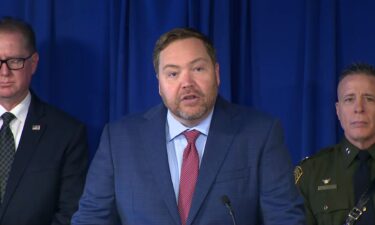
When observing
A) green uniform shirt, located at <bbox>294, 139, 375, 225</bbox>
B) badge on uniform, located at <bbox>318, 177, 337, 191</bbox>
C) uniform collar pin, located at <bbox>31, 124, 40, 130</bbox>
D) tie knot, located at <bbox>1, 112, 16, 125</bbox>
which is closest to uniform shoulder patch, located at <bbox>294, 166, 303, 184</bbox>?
green uniform shirt, located at <bbox>294, 139, 375, 225</bbox>

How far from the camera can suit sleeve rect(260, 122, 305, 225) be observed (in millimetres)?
1969

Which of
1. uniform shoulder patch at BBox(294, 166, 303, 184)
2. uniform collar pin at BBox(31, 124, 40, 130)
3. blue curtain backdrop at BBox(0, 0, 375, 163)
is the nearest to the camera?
uniform collar pin at BBox(31, 124, 40, 130)

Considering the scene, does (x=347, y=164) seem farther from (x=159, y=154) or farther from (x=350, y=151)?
(x=159, y=154)

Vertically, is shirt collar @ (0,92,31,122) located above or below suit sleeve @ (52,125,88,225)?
above

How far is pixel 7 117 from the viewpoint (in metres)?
2.77

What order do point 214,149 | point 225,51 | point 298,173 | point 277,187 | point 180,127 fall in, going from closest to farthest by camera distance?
point 277,187, point 214,149, point 180,127, point 298,173, point 225,51

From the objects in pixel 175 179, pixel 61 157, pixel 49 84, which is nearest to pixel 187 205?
pixel 175 179

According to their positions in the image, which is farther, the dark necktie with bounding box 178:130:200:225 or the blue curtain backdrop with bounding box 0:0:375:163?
the blue curtain backdrop with bounding box 0:0:375:163

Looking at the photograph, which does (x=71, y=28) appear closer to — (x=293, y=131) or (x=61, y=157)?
(x=61, y=157)

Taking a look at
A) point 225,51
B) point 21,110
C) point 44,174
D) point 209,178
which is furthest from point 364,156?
point 21,110

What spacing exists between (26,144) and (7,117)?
0.16 m

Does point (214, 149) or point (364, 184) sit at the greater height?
point (214, 149)

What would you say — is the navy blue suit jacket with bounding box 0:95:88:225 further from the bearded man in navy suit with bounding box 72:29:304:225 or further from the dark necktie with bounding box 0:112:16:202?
the bearded man in navy suit with bounding box 72:29:304:225

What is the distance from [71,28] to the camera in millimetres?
3180
